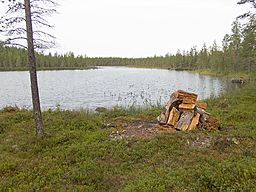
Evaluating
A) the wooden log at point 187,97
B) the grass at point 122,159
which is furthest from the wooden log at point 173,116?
the grass at point 122,159

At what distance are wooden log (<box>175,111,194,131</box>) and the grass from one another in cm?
58

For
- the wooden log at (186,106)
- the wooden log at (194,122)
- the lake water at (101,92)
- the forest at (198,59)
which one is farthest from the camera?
the forest at (198,59)

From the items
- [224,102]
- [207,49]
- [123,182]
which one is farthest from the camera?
[207,49]

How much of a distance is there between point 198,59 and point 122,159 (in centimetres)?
9802

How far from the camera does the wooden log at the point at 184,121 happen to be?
1094 cm

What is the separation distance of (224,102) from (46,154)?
1252 centimetres

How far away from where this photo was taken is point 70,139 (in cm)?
999

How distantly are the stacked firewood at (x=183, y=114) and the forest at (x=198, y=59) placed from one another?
5610mm

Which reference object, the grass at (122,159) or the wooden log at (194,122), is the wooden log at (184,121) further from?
the grass at (122,159)

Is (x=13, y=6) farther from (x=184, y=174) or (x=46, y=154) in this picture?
(x=184, y=174)

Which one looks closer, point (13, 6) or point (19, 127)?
point (13, 6)

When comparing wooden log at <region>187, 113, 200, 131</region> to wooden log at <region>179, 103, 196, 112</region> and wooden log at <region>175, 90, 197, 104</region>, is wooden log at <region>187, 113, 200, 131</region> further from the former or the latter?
wooden log at <region>175, 90, 197, 104</region>

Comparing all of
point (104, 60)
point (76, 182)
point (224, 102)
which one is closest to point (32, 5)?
point (76, 182)

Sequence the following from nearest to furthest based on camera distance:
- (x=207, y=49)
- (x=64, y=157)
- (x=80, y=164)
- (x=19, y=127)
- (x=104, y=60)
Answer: (x=80, y=164) < (x=64, y=157) < (x=19, y=127) < (x=207, y=49) < (x=104, y=60)
